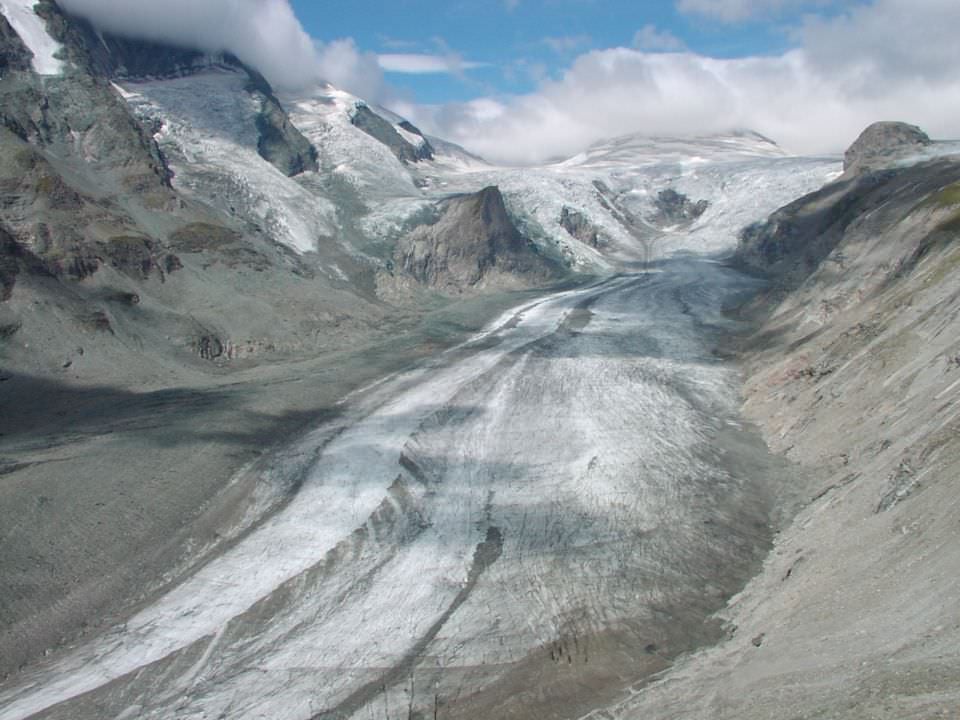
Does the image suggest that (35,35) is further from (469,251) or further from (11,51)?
(469,251)

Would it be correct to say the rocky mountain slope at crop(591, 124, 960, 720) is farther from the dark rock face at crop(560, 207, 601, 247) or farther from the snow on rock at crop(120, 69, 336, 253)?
the dark rock face at crop(560, 207, 601, 247)

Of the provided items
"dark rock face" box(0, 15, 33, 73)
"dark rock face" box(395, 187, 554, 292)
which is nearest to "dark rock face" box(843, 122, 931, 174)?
"dark rock face" box(395, 187, 554, 292)

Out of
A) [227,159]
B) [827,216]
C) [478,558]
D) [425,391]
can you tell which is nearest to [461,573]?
[478,558]

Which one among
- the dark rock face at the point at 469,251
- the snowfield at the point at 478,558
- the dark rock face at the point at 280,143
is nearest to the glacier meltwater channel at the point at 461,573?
the snowfield at the point at 478,558

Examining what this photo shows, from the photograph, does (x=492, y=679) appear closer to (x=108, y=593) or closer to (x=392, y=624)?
(x=392, y=624)

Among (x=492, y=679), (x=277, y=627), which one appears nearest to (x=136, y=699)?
(x=277, y=627)
